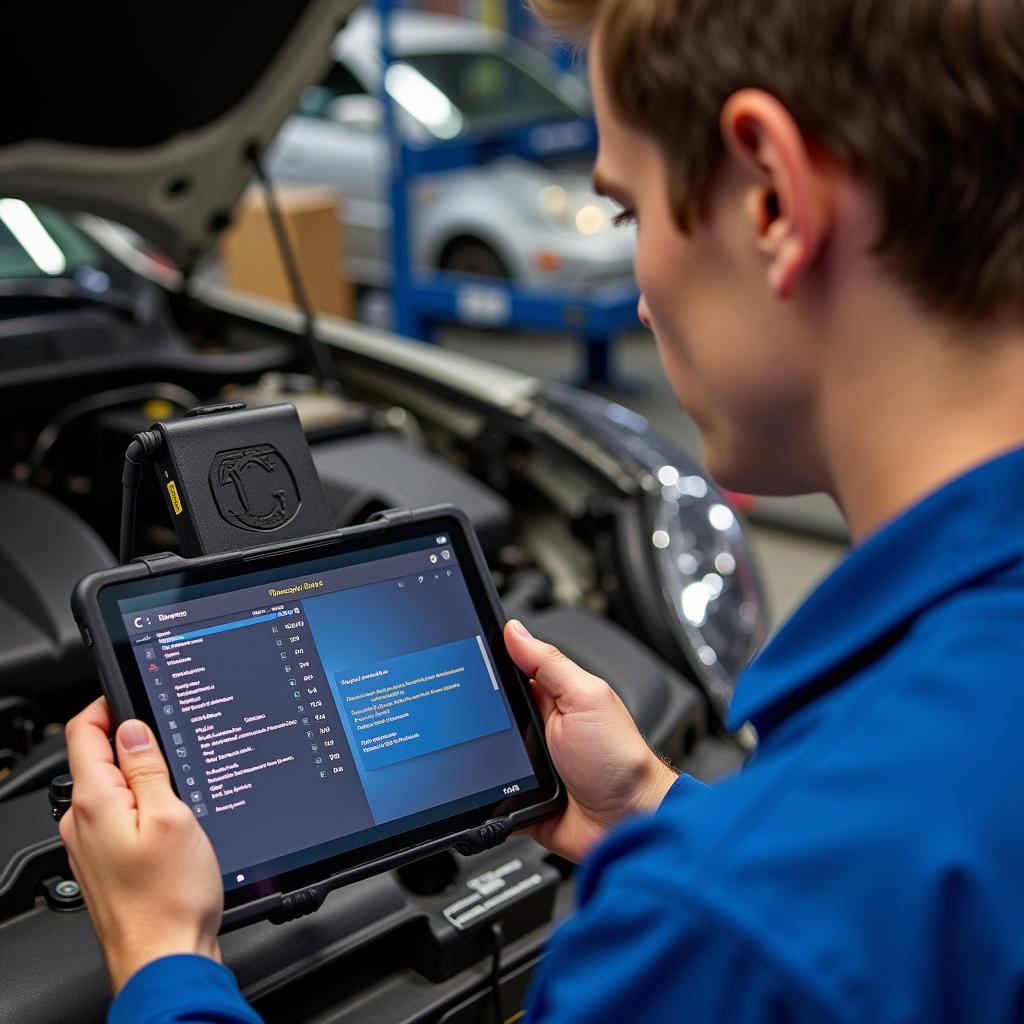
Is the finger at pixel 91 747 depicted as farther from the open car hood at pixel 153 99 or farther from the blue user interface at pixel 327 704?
the open car hood at pixel 153 99

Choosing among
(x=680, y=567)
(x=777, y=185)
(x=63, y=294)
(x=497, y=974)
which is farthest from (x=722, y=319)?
(x=63, y=294)

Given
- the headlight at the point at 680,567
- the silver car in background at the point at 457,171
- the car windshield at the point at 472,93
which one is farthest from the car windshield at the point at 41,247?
the car windshield at the point at 472,93

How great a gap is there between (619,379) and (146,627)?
4.84 m

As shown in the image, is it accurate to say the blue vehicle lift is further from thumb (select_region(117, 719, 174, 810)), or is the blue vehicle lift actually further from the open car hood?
thumb (select_region(117, 719, 174, 810))

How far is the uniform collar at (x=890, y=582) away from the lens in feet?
2.00

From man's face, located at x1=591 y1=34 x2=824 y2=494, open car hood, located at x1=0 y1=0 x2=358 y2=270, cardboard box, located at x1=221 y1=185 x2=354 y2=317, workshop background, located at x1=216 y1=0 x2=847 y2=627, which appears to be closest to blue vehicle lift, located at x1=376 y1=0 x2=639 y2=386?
workshop background, located at x1=216 y1=0 x2=847 y2=627

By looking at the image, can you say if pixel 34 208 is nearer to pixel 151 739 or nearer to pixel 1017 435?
pixel 151 739

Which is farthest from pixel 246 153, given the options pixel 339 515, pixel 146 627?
pixel 146 627

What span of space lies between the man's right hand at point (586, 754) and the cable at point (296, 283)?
1.14 metres

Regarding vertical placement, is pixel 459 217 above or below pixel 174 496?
below

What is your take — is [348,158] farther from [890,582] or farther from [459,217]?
[890,582]

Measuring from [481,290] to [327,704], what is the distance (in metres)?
4.23

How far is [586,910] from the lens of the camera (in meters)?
0.62

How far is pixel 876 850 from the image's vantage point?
54 centimetres
